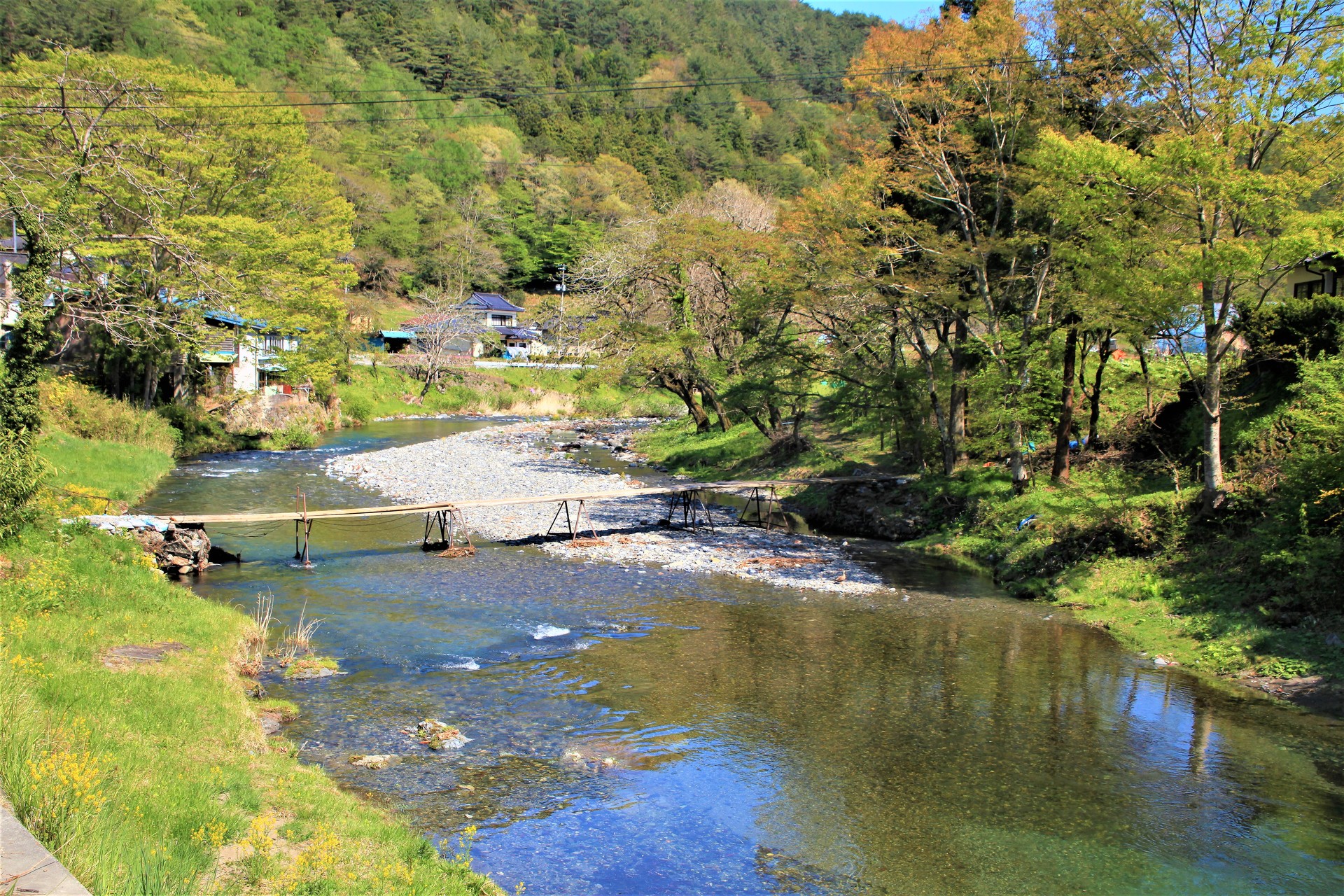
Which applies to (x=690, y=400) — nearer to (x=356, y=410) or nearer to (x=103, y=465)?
(x=103, y=465)

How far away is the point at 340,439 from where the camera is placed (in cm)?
4534

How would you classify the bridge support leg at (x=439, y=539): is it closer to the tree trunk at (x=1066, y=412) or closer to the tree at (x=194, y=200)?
the tree at (x=194, y=200)

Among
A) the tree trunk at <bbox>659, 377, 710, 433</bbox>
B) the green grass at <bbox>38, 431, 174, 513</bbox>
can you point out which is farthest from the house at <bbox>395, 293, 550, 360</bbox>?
the green grass at <bbox>38, 431, 174, 513</bbox>

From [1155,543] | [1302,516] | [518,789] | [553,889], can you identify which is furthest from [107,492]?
[1302,516]

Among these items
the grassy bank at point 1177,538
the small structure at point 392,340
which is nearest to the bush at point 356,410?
the small structure at point 392,340

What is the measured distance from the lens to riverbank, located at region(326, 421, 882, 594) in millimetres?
21625

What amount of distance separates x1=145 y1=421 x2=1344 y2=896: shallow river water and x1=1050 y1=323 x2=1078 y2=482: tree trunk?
21.5 feet

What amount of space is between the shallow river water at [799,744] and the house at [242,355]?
21145 millimetres

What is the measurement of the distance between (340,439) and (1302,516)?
4167 cm

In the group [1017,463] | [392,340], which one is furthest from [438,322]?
[1017,463]

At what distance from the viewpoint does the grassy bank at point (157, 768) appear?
5543mm

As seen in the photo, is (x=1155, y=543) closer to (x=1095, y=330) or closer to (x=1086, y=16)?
(x=1095, y=330)

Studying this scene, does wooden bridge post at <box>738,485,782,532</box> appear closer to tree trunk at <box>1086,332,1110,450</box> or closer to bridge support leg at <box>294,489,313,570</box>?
tree trunk at <box>1086,332,1110,450</box>

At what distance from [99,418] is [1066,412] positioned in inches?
1232
